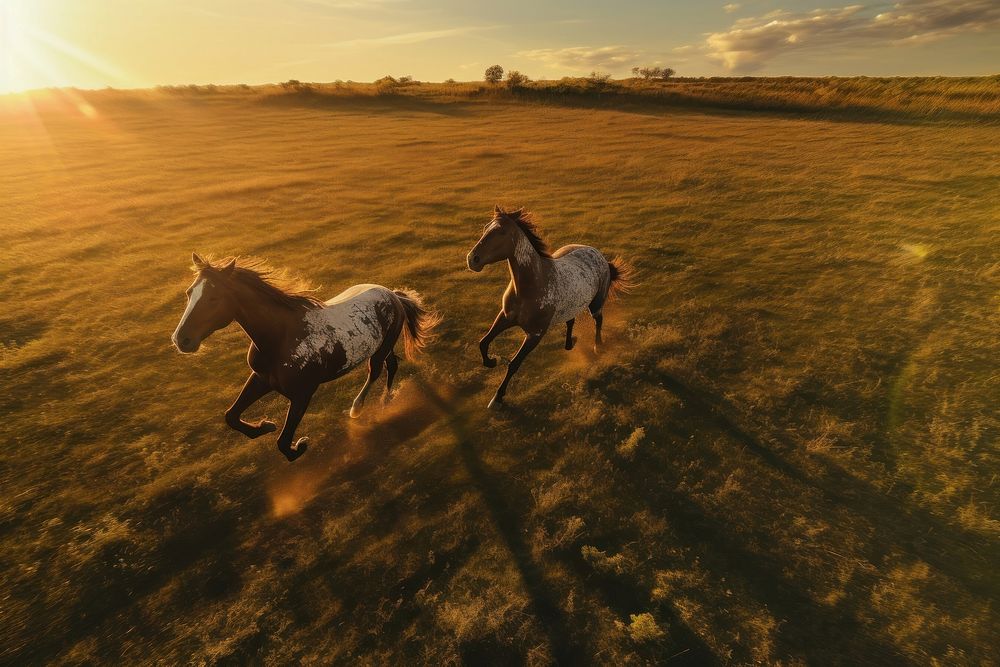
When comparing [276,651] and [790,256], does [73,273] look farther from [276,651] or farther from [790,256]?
[790,256]

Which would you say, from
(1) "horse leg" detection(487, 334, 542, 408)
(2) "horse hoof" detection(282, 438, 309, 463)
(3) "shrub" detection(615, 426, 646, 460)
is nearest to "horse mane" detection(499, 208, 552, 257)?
(1) "horse leg" detection(487, 334, 542, 408)

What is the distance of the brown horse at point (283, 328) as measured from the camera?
3.93m

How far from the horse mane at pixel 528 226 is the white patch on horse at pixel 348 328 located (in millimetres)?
1882

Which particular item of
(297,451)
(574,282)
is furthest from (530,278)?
(297,451)

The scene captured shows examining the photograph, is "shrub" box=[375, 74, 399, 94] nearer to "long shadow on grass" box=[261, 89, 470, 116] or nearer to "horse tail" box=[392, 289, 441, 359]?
"long shadow on grass" box=[261, 89, 470, 116]

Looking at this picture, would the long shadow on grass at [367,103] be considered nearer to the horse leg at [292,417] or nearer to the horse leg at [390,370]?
the horse leg at [390,370]

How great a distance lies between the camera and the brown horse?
3.93 meters

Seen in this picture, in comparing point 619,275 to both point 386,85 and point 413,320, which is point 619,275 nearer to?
point 413,320

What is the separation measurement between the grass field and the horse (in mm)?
931

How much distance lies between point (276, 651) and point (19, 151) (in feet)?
115

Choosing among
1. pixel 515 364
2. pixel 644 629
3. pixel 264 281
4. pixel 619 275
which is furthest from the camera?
pixel 619 275

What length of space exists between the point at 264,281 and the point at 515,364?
124 inches

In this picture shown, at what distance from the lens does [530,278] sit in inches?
223

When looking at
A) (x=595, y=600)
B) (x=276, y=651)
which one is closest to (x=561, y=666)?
(x=595, y=600)
